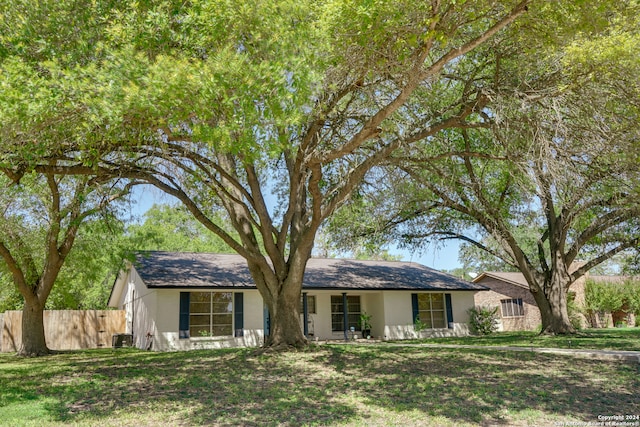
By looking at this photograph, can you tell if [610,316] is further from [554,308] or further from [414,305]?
[414,305]

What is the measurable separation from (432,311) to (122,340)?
1415 centimetres

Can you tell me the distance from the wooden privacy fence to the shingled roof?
4.74m

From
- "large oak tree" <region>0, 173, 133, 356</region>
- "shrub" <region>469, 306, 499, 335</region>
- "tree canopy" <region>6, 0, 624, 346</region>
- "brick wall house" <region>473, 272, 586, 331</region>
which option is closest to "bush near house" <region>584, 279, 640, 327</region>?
"brick wall house" <region>473, 272, 586, 331</region>

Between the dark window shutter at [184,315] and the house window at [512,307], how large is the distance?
76.1 ft

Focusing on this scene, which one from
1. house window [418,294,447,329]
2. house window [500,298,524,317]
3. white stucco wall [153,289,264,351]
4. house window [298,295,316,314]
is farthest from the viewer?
house window [500,298,524,317]

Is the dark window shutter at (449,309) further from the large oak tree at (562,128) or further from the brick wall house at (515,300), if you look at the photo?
the brick wall house at (515,300)

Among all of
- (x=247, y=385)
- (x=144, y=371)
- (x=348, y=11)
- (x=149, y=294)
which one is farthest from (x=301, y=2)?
(x=149, y=294)

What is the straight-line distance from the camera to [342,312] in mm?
22000

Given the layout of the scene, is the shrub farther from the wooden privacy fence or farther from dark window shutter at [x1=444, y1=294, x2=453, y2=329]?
the wooden privacy fence

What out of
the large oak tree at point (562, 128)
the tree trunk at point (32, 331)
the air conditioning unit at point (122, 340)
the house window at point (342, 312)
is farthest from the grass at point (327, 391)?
the house window at point (342, 312)

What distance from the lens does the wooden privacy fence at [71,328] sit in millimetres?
21312

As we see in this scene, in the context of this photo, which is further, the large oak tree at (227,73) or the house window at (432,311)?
the house window at (432,311)

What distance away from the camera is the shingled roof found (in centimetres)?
1803

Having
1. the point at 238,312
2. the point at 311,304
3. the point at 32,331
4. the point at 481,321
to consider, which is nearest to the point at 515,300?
the point at 481,321
